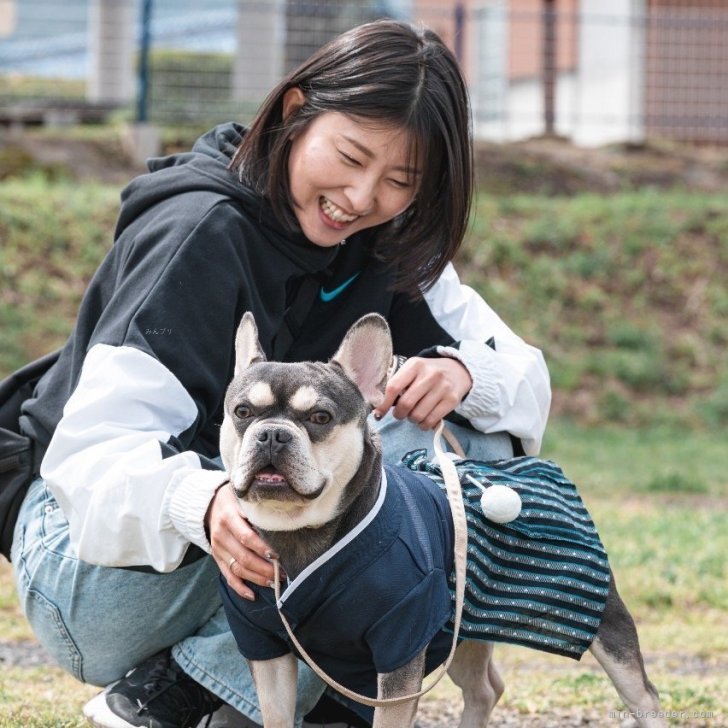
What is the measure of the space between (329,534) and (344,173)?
1.00 m

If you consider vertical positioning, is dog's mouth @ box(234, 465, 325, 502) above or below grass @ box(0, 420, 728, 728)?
above

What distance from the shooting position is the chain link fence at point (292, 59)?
14.5 metres

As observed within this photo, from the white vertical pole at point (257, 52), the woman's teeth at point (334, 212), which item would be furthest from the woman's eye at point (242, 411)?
the white vertical pole at point (257, 52)

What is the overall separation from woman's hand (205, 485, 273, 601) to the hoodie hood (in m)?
0.84

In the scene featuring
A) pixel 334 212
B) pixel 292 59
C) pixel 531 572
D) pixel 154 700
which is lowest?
pixel 154 700

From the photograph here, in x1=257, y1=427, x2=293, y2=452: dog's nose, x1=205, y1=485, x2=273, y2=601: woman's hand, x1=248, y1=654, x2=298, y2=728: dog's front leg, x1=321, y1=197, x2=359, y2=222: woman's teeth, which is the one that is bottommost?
x1=248, y1=654, x2=298, y2=728: dog's front leg

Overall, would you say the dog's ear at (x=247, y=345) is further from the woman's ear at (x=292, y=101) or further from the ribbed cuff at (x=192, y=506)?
the woman's ear at (x=292, y=101)

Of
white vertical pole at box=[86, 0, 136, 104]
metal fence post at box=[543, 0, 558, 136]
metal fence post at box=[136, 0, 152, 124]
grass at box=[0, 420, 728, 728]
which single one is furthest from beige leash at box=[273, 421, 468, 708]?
metal fence post at box=[543, 0, 558, 136]

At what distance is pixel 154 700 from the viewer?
319 cm

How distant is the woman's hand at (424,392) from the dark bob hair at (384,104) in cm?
51

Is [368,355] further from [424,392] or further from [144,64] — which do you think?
[144,64]

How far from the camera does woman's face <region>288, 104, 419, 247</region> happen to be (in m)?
3.23

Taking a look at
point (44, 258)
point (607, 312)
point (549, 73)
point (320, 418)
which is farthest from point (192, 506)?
point (549, 73)

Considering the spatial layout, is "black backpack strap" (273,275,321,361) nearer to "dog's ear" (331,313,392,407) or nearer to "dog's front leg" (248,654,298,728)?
"dog's ear" (331,313,392,407)
